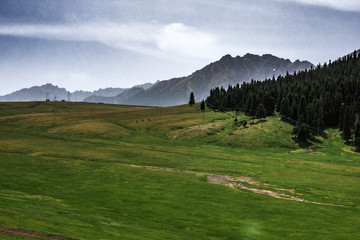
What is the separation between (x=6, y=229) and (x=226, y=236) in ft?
91.1

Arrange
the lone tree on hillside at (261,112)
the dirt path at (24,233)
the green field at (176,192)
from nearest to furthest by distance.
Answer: the dirt path at (24,233) < the green field at (176,192) < the lone tree on hillside at (261,112)

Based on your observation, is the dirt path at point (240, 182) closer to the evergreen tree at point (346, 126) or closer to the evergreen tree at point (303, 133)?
the evergreen tree at point (303, 133)

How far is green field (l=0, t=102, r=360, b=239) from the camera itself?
36.8 metres

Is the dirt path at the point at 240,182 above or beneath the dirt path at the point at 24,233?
beneath

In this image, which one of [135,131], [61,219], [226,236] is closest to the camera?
[61,219]

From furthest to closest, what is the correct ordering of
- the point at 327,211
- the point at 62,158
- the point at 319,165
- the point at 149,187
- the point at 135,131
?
the point at 135,131 → the point at 319,165 → the point at 62,158 → the point at 149,187 → the point at 327,211

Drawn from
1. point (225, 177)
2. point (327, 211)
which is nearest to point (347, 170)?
point (225, 177)

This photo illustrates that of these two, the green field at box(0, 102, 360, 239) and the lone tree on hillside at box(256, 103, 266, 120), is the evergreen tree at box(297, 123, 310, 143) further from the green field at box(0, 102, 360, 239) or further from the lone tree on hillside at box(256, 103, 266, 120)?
the lone tree on hillside at box(256, 103, 266, 120)

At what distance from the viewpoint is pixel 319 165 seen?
111375 mm

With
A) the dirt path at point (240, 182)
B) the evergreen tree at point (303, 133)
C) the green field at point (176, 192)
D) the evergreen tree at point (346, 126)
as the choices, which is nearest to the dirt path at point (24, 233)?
the green field at point (176, 192)

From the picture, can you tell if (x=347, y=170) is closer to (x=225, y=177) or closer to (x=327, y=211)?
(x=225, y=177)

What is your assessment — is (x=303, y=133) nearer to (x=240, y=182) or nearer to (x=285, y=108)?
(x=285, y=108)

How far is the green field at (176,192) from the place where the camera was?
3684cm

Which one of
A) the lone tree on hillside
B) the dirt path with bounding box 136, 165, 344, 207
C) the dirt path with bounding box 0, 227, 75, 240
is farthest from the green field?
the lone tree on hillside
